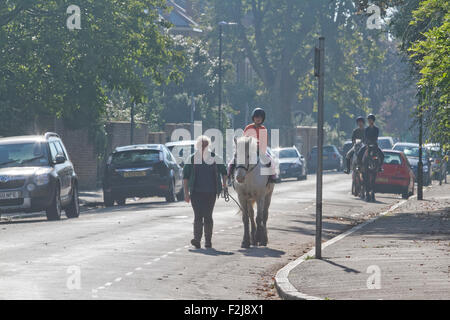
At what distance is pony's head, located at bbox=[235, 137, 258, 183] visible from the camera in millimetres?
15953

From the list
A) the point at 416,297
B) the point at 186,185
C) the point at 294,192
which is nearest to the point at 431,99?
the point at 186,185

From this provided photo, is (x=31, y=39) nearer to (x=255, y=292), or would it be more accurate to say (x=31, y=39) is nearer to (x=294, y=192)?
(x=294, y=192)

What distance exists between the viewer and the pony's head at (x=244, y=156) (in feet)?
52.3

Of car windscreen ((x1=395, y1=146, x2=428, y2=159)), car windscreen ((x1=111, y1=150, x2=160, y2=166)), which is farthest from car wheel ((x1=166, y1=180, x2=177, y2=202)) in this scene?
car windscreen ((x1=395, y1=146, x2=428, y2=159))

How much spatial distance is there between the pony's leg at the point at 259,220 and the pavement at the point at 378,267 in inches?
43.3

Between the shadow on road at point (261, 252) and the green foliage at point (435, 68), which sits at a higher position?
the green foliage at point (435, 68)

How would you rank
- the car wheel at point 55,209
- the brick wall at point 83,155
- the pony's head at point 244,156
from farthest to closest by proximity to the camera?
the brick wall at point 83,155 < the car wheel at point 55,209 < the pony's head at point 244,156

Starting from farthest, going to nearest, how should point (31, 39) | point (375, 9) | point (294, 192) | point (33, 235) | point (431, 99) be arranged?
point (294, 192) → point (31, 39) → point (375, 9) → point (431, 99) → point (33, 235)

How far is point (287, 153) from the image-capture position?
165ft

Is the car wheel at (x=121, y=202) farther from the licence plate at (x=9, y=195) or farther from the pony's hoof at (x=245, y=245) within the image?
the pony's hoof at (x=245, y=245)

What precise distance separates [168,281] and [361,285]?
232cm

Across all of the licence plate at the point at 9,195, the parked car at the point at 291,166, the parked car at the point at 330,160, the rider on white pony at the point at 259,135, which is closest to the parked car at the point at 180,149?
the parked car at the point at 291,166

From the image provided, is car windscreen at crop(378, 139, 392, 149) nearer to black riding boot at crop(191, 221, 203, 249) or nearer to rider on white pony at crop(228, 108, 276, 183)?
rider on white pony at crop(228, 108, 276, 183)

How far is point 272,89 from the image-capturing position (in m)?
71.5
